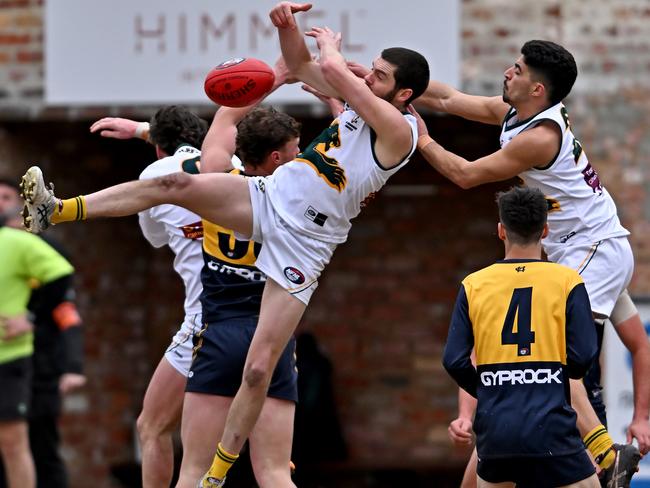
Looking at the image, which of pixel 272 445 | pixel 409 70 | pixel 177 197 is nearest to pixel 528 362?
pixel 272 445

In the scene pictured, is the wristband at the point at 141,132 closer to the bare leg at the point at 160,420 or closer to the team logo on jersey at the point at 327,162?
the bare leg at the point at 160,420

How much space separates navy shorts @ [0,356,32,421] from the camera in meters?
9.57

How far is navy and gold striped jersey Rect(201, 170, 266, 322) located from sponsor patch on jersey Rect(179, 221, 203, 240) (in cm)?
43

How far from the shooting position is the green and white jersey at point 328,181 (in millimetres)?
6793

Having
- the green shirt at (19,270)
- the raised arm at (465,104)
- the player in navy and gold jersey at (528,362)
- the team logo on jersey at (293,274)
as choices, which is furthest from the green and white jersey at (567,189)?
the green shirt at (19,270)

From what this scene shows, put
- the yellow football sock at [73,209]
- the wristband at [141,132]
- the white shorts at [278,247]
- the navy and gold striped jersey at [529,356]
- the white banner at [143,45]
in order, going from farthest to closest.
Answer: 1. the white banner at [143,45]
2. the wristband at [141,132]
3. the white shorts at [278,247]
4. the yellow football sock at [73,209]
5. the navy and gold striped jersey at [529,356]

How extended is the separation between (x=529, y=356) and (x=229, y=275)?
157 cm

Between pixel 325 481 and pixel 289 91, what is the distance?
347 centimetres

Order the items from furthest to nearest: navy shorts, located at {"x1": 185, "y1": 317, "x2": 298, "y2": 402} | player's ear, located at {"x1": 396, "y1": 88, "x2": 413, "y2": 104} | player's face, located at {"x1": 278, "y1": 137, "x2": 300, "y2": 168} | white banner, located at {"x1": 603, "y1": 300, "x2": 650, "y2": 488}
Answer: white banner, located at {"x1": 603, "y1": 300, "x2": 650, "y2": 488} → player's face, located at {"x1": 278, "y1": 137, "x2": 300, "y2": 168} → navy shorts, located at {"x1": 185, "y1": 317, "x2": 298, "y2": 402} → player's ear, located at {"x1": 396, "y1": 88, "x2": 413, "y2": 104}

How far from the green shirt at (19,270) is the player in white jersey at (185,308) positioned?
2.02m

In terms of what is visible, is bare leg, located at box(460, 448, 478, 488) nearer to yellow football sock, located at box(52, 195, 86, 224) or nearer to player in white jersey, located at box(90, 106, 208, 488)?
player in white jersey, located at box(90, 106, 208, 488)

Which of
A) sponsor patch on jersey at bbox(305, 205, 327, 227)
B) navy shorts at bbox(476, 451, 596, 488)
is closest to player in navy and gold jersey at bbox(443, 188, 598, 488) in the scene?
navy shorts at bbox(476, 451, 596, 488)

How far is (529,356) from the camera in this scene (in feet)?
20.5

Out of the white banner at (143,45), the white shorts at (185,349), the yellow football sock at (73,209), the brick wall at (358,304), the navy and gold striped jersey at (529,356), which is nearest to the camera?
the navy and gold striped jersey at (529,356)
